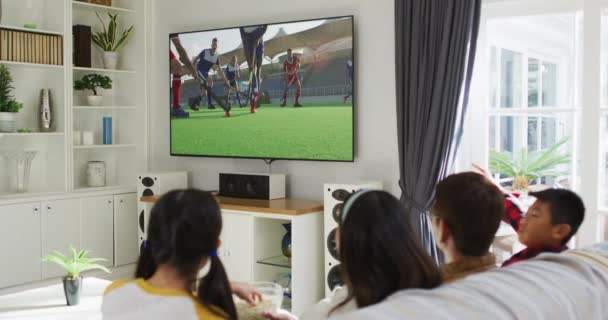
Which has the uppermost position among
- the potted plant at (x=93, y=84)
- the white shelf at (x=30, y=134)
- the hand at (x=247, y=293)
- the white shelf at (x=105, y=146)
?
the potted plant at (x=93, y=84)

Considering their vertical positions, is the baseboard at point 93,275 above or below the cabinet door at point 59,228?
below

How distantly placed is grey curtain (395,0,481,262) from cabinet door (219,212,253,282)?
1074 mm

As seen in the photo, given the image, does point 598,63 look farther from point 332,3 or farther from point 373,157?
point 332,3

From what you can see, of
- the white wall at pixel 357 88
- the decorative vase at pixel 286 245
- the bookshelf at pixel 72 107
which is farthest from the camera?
the bookshelf at pixel 72 107

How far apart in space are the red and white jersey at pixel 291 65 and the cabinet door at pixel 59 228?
189 cm

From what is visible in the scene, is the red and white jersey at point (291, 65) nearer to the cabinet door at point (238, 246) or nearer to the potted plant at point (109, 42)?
the cabinet door at point (238, 246)

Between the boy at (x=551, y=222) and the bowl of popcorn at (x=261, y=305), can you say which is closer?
the bowl of popcorn at (x=261, y=305)

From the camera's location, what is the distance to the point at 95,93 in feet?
19.3

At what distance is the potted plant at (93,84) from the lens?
18.9ft

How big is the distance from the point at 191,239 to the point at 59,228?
3871mm

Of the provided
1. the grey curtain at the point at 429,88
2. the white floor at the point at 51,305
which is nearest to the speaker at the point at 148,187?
the white floor at the point at 51,305

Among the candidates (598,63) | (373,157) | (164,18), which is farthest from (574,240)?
(164,18)

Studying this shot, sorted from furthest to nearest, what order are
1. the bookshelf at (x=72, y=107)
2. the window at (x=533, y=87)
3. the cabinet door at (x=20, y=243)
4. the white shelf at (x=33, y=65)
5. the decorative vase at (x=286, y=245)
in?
the bookshelf at (x=72, y=107) → the white shelf at (x=33, y=65) → the cabinet door at (x=20, y=243) → the decorative vase at (x=286, y=245) → the window at (x=533, y=87)

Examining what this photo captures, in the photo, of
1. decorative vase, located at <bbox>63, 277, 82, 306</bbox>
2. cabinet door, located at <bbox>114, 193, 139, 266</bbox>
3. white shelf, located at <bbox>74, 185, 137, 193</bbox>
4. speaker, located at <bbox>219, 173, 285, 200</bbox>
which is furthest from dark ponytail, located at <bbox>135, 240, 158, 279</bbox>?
cabinet door, located at <bbox>114, 193, 139, 266</bbox>
